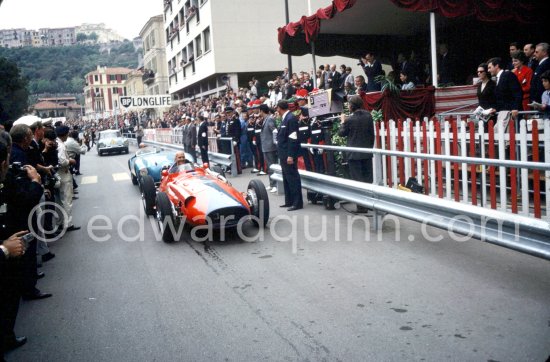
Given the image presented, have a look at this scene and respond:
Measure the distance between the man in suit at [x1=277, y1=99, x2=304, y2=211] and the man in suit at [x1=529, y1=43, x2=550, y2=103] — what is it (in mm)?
4188

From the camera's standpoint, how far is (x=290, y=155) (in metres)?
9.42

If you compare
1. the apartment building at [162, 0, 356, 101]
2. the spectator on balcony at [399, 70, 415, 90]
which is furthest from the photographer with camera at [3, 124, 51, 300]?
the apartment building at [162, 0, 356, 101]

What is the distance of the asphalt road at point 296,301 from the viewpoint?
157 inches

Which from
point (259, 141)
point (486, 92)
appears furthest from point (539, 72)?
point (259, 141)

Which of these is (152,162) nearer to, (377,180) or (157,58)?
(377,180)

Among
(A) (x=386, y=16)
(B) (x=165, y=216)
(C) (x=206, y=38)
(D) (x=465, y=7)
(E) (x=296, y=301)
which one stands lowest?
(E) (x=296, y=301)

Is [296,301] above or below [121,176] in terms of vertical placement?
below

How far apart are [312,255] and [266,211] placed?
1701 mm

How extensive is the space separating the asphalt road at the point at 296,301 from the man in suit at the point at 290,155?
1693 millimetres

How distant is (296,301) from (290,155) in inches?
186

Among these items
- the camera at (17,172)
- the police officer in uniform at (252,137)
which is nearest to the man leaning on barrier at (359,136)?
the camera at (17,172)

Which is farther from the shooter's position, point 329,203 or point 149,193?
point 149,193

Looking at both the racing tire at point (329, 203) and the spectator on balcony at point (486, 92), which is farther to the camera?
the racing tire at point (329, 203)

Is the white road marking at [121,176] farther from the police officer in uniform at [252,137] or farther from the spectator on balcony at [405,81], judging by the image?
the spectator on balcony at [405,81]
